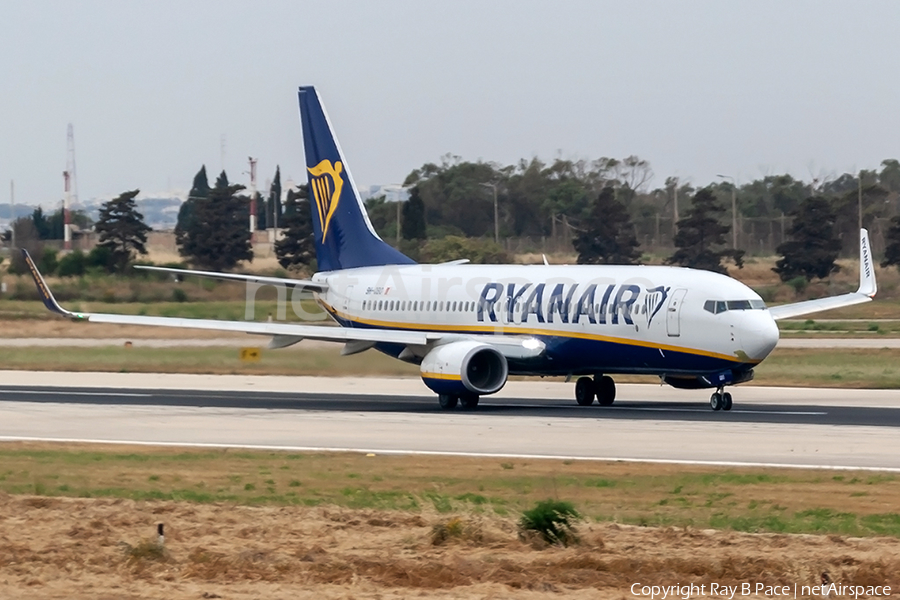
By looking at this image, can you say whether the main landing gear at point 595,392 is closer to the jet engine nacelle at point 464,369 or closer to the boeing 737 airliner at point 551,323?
the boeing 737 airliner at point 551,323

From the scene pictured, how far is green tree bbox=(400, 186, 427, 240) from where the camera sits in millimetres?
89875

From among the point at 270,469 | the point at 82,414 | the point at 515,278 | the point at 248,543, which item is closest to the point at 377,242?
the point at 515,278

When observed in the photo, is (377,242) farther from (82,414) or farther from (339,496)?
(339,496)

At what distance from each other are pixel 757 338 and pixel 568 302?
4.96 m

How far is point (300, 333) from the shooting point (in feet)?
107

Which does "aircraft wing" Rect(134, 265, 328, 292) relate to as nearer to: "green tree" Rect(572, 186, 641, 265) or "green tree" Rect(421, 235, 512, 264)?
"green tree" Rect(421, 235, 512, 264)

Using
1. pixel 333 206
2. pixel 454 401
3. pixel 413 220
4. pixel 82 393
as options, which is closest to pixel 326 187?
pixel 333 206

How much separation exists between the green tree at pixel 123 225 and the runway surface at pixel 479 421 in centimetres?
5139

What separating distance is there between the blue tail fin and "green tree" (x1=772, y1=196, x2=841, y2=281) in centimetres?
4756

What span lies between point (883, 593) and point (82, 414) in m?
21.8

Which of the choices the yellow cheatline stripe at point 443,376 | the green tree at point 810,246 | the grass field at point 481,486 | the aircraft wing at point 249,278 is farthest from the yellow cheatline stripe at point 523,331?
the green tree at point 810,246

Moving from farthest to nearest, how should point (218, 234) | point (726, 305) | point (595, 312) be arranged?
1. point (218, 234)
2. point (595, 312)
3. point (726, 305)

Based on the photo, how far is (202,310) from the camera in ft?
176

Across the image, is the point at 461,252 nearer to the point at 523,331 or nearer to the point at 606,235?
the point at 606,235
